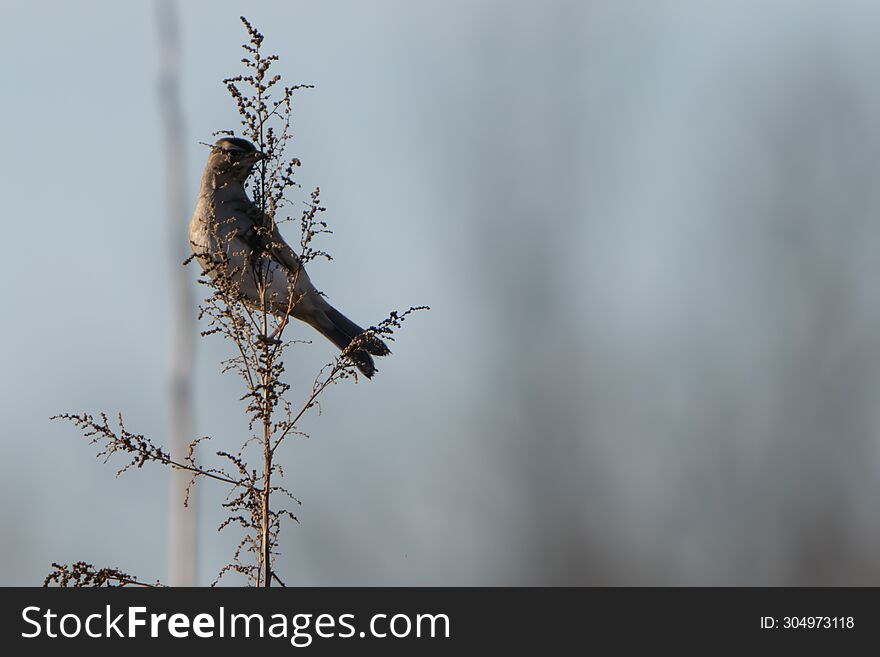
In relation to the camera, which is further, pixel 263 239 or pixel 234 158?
pixel 234 158

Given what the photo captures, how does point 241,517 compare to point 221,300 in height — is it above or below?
below

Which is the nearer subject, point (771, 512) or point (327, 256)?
point (327, 256)

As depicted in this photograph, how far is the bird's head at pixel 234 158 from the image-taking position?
7555 millimetres

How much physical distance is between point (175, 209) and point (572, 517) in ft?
24.6

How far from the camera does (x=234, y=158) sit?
759cm

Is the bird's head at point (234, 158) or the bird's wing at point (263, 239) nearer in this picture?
the bird's wing at point (263, 239)

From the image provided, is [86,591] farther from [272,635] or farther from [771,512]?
[771,512]

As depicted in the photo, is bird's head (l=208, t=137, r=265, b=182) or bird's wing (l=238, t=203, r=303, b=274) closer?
bird's wing (l=238, t=203, r=303, b=274)

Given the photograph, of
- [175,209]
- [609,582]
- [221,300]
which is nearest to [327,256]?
[221,300]

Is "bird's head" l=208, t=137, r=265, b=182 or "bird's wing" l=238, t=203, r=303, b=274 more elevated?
"bird's head" l=208, t=137, r=265, b=182

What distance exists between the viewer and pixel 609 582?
9.66 metres

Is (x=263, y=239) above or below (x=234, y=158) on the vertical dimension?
below

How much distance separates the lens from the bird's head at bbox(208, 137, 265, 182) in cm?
755

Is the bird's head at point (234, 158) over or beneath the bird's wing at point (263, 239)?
over
